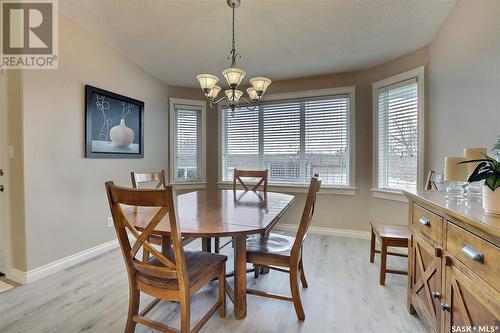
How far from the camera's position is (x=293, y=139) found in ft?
12.4

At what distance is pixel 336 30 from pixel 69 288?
139 inches

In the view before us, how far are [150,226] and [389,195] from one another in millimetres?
2963

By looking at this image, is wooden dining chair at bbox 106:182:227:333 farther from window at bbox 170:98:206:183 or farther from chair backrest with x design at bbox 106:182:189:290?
window at bbox 170:98:206:183

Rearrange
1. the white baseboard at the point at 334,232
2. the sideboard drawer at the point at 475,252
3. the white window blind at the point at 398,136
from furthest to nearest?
1. the white baseboard at the point at 334,232
2. the white window blind at the point at 398,136
3. the sideboard drawer at the point at 475,252

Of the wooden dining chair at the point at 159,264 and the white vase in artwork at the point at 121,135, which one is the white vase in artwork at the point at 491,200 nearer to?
the wooden dining chair at the point at 159,264

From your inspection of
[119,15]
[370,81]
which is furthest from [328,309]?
[119,15]

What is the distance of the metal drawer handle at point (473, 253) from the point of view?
0.90 m

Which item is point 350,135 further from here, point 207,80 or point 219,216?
point 219,216

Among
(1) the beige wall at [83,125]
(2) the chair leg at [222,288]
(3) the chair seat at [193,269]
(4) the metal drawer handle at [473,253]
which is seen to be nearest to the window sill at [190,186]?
(1) the beige wall at [83,125]

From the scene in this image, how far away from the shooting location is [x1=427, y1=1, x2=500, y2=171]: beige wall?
5.33 feet

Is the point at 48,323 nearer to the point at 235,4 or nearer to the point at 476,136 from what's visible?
the point at 235,4

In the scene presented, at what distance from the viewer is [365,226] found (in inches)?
133

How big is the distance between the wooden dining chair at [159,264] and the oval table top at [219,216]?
0.31ft

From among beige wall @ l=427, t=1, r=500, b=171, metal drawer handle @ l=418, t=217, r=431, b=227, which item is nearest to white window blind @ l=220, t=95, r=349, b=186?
beige wall @ l=427, t=1, r=500, b=171
